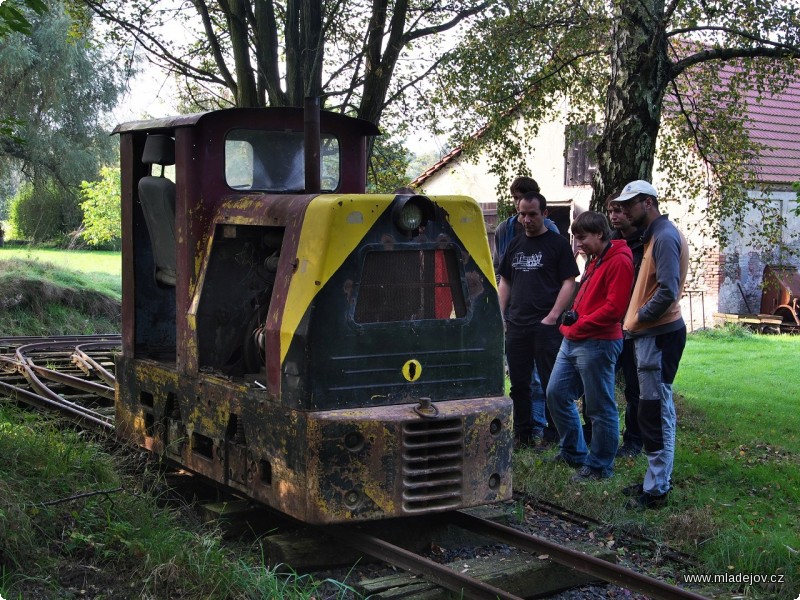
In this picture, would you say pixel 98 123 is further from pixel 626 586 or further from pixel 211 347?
pixel 626 586

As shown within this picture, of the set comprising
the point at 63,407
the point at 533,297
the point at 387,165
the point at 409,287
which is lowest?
the point at 63,407

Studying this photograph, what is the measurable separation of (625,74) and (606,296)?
12.7 feet

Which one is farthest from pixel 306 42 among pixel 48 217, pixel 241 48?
pixel 48 217

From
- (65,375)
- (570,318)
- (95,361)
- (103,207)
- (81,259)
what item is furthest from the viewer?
(103,207)

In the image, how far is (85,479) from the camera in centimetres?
544

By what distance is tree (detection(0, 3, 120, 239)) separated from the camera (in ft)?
89.6

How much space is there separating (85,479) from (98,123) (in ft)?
90.3

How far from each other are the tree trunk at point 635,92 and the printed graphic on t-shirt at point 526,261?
8.23ft

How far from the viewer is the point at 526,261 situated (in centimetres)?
739

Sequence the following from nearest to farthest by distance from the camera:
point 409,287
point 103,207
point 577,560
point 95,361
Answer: point 577,560 < point 409,287 < point 95,361 < point 103,207

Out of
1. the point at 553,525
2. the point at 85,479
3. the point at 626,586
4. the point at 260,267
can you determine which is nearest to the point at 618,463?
the point at 553,525

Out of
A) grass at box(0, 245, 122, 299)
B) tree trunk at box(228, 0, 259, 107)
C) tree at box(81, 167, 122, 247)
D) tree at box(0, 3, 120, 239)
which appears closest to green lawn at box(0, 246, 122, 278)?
grass at box(0, 245, 122, 299)

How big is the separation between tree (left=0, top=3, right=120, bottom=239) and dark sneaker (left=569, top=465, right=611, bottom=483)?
2268 centimetres

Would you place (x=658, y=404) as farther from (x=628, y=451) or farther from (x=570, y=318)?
(x=628, y=451)
